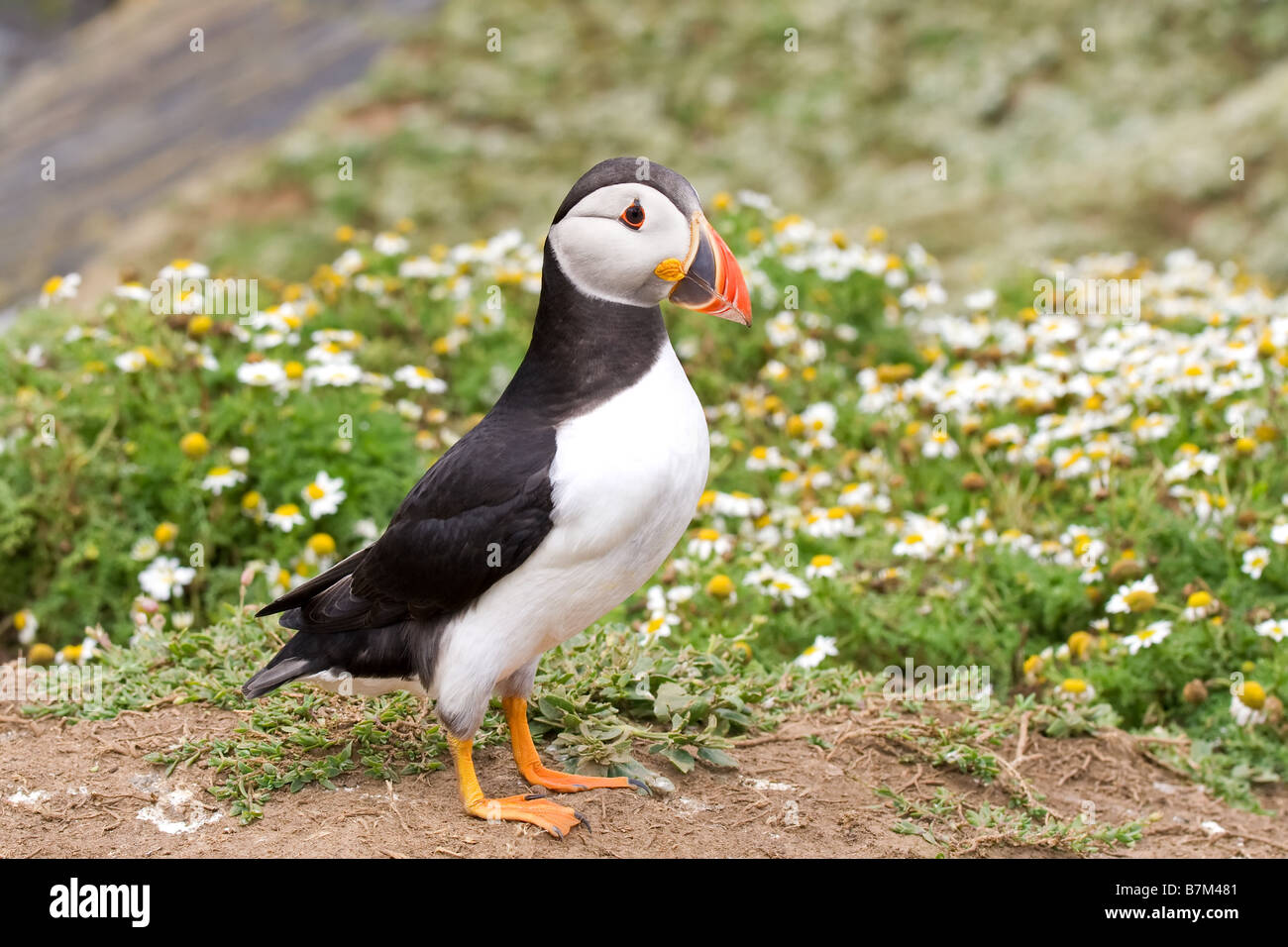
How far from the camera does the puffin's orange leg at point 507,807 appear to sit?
3561 mm

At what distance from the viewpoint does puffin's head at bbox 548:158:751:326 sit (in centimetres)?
329

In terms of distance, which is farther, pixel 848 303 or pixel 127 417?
pixel 848 303

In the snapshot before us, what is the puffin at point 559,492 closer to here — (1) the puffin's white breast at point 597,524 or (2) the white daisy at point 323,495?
(1) the puffin's white breast at point 597,524

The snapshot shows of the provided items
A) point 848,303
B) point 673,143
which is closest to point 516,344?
point 848,303

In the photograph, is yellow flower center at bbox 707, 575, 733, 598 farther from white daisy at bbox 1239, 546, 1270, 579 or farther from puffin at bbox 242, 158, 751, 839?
white daisy at bbox 1239, 546, 1270, 579

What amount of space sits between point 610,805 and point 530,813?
0.28 meters

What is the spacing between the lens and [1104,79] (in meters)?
12.0

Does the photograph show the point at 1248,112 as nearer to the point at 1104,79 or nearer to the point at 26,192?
the point at 1104,79

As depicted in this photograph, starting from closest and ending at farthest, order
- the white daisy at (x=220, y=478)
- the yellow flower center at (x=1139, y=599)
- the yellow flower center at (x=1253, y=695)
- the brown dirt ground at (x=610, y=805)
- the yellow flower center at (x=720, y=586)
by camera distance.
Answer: the brown dirt ground at (x=610, y=805) < the yellow flower center at (x=1253, y=695) < the yellow flower center at (x=1139, y=599) < the yellow flower center at (x=720, y=586) < the white daisy at (x=220, y=478)

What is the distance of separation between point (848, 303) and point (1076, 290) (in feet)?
4.58

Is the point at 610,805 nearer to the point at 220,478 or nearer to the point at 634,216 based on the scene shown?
the point at 634,216

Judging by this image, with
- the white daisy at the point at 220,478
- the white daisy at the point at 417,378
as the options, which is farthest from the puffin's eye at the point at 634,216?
the white daisy at the point at 417,378

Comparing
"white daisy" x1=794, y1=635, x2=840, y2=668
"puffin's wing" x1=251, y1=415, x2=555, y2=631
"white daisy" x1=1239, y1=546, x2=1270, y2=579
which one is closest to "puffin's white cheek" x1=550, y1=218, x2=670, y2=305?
"puffin's wing" x1=251, y1=415, x2=555, y2=631

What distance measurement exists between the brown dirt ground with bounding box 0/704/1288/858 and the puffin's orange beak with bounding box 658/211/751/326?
1406 mm
